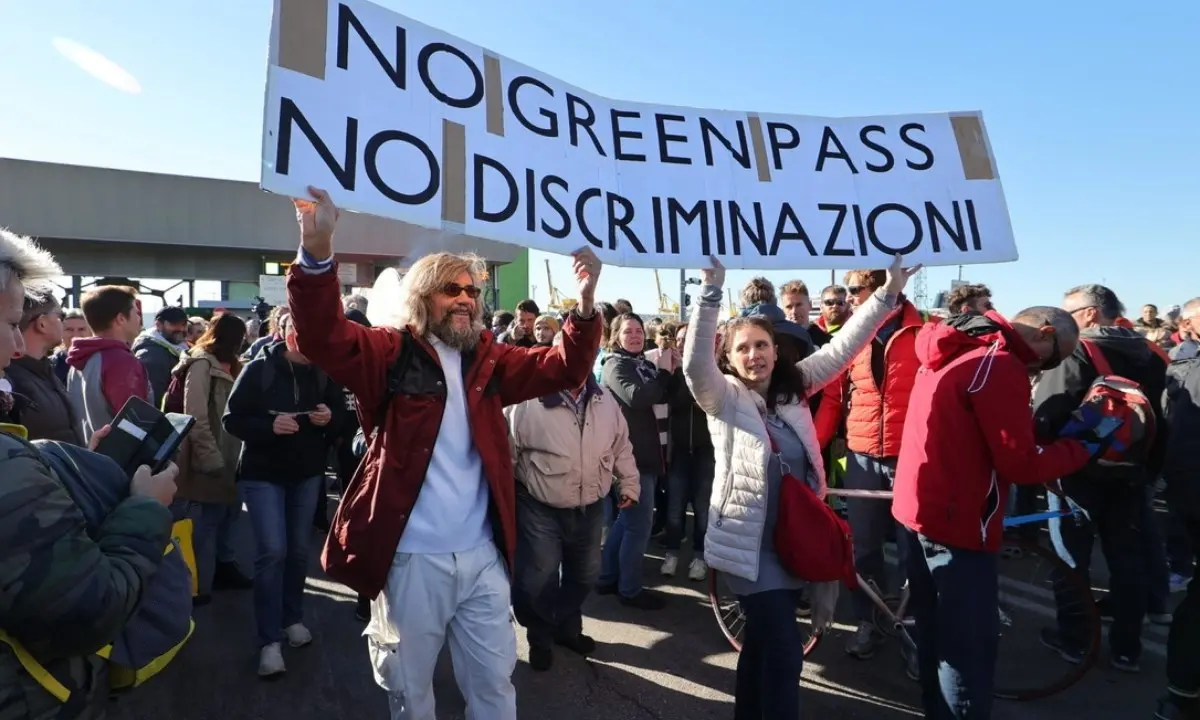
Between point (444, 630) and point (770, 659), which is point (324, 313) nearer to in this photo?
point (444, 630)

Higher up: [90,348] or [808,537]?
[90,348]

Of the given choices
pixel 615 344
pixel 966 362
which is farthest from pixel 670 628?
pixel 966 362

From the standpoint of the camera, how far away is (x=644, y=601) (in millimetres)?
4609

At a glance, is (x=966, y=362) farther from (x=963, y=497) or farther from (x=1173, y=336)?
(x=1173, y=336)

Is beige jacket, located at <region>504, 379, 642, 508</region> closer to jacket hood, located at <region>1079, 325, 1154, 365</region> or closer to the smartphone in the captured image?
the smartphone

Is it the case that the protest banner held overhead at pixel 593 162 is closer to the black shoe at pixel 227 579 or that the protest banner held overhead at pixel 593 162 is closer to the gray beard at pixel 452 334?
the gray beard at pixel 452 334

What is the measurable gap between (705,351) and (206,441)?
340cm

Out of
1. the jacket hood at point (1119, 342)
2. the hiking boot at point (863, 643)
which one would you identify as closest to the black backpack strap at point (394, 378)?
the hiking boot at point (863, 643)

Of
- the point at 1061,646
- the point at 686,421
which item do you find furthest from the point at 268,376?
the point at 1061,646

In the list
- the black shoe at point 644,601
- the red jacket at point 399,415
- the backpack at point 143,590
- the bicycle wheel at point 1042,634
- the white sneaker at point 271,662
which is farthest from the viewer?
the black shoe at point 644,601

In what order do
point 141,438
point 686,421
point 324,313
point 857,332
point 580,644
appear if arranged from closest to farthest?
point 141,438 < point 324,313 < point 857,332 < point 580,644 < point 686,421

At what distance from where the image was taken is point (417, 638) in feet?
7.50

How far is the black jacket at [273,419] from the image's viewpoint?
3598mm

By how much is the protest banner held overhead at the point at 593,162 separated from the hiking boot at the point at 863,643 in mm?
2055
